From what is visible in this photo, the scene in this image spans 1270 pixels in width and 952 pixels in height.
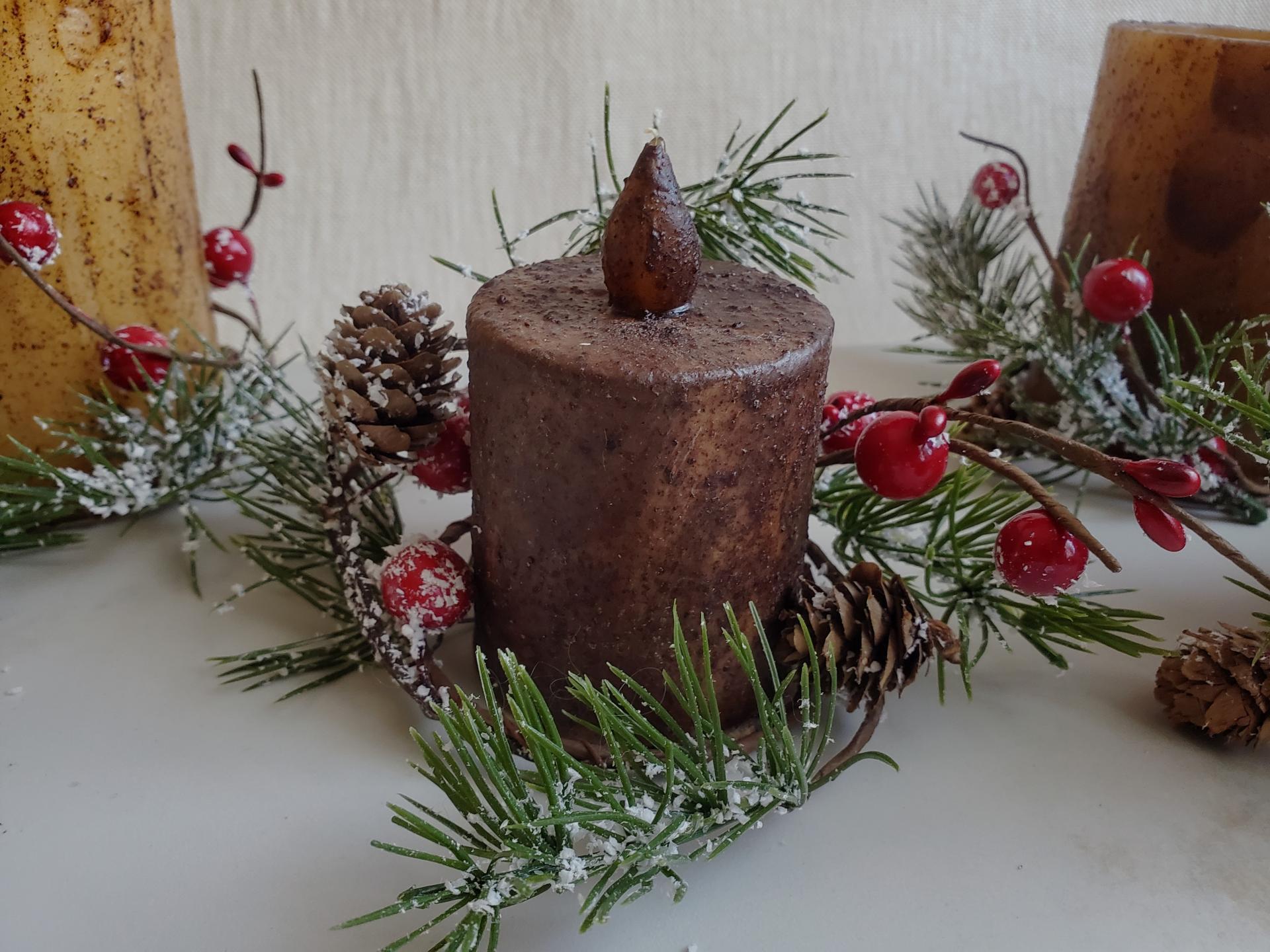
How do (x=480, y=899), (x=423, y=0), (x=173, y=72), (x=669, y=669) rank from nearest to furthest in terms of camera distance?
(x=480, y=899)
(x=669, y=669)
(x=173, y=72)
(x=423, y=0)

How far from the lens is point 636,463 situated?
455 millimetres

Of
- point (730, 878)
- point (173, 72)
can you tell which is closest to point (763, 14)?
point (173, 72)

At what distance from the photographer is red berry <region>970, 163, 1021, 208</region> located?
0.76 meters

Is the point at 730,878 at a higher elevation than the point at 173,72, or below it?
below

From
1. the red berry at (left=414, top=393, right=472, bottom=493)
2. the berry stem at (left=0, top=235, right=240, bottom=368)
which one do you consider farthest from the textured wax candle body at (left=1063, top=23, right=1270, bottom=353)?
the berry stem at (left=0, top=235, right=240, bottom=368)

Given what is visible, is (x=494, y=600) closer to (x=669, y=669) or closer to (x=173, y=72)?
(x=669, y=669)

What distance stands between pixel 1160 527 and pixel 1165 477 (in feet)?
0.06

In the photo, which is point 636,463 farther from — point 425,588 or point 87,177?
point 87,177

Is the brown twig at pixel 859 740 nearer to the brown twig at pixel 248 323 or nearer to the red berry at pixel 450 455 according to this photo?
the red berry at pixel 450 455

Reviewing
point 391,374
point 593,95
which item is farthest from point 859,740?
point 593,95

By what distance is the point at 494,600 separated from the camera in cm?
53

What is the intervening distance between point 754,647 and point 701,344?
0.14 meters

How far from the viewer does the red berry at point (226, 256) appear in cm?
75

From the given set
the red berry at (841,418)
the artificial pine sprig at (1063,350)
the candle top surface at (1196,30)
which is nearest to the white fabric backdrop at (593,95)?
the artificial pine sprig at (1063,350)
